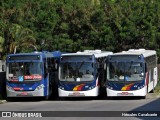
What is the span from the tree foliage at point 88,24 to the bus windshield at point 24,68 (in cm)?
1556

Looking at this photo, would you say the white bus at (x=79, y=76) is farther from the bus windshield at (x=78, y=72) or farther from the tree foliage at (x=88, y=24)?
the tree foliage at (x=88, y=24)

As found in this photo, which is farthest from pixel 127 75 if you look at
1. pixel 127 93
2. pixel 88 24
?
pixel 88 24

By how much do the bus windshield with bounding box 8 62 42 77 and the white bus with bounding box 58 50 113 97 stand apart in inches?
53.2

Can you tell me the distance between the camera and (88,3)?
51938 mm

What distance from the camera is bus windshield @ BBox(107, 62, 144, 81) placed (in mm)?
29219

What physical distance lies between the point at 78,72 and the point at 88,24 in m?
18.9

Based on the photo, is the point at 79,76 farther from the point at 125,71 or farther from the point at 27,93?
the point at 27,93

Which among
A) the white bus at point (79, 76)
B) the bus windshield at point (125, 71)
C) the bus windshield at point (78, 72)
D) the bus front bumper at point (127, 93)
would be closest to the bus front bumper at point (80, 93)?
the white bus at point (79, 76)

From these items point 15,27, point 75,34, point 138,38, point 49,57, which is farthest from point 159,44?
point 49,57

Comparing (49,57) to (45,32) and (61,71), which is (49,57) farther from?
(45,32)

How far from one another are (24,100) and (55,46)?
645 inches

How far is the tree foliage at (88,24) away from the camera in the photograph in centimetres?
4684

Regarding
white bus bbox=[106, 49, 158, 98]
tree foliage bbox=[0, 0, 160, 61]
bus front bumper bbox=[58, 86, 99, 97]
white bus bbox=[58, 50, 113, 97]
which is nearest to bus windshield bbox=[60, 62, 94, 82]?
white bus bbox=[58, 50, 113, 97]

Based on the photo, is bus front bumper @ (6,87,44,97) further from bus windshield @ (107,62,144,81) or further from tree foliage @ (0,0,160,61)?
tree foliage @ (0,0,160,61)
